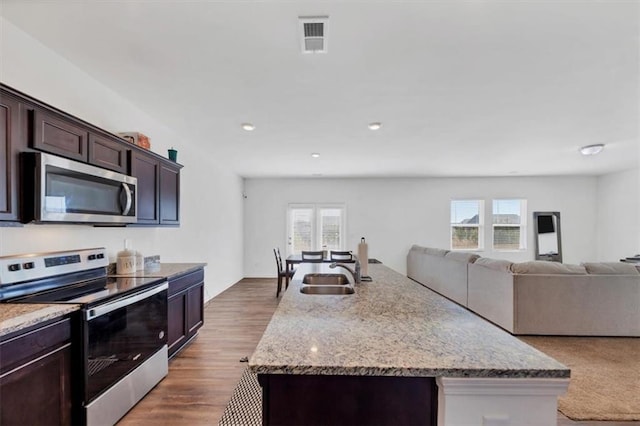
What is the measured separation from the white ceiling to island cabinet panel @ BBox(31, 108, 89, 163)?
594 millimetres

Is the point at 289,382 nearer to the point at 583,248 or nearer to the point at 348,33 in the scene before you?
the point at 348,33

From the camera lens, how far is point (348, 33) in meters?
1.86

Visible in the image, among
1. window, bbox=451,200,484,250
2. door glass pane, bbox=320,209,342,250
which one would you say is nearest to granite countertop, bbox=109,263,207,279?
door glass pane, bbox=320,209,342,250

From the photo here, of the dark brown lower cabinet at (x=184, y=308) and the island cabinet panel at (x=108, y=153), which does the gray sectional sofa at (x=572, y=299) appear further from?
the island cabinet panel at (x=108, y=153)

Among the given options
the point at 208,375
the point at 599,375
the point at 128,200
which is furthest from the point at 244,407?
the point at 599,375

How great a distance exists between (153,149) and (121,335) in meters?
2.16

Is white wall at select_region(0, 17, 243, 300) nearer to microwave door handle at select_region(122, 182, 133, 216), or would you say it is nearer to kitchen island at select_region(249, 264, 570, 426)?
microwave door handle at select_region(122, 182, 133, 216)

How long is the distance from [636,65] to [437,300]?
2.42m

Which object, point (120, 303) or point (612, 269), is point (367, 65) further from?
point (612, 269)

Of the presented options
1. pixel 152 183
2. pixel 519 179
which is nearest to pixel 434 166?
pixel 519 179

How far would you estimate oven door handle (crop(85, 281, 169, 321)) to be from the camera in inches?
66.3

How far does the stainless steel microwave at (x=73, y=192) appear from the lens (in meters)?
1.61

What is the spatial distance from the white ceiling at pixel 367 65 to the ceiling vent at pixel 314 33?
4 cm

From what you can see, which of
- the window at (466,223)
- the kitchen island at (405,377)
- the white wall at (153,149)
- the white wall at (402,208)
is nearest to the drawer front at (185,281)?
the white wall at (153,149)
